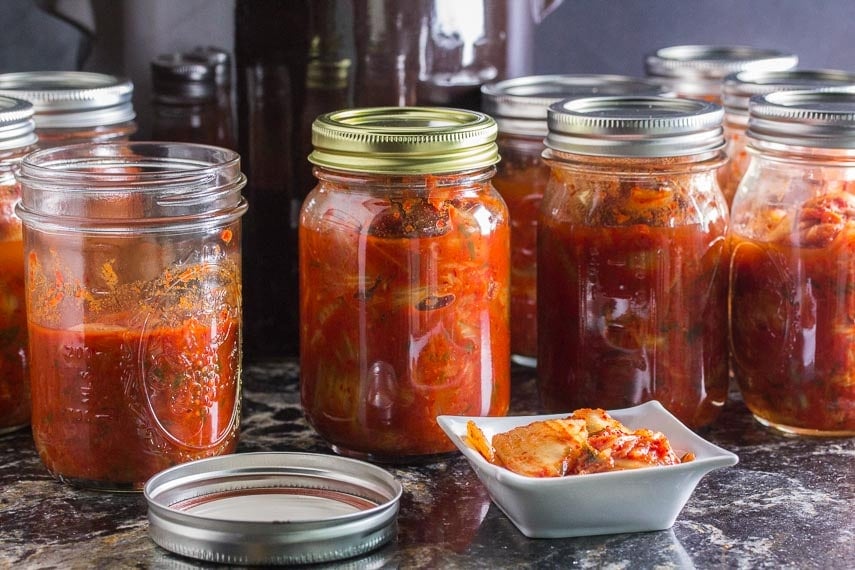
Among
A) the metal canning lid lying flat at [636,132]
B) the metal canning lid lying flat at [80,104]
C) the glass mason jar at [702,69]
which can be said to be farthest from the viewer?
the glass mason jar at [702,69]

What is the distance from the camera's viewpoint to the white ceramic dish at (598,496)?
3.17ft

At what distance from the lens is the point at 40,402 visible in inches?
43.8

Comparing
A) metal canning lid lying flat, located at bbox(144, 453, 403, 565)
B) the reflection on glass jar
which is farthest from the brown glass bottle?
metal canning lid lying flat, located at bbox(144, 453, 403, 565)

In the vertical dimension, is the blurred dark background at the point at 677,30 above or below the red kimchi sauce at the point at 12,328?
above

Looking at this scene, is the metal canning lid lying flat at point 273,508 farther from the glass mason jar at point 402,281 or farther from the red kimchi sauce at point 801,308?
the red kimchi sauce at point 801,308

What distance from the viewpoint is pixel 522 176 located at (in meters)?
1.40

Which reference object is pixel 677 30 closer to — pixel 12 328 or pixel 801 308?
pixel 801 308

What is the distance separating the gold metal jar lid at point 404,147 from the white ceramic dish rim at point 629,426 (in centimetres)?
23

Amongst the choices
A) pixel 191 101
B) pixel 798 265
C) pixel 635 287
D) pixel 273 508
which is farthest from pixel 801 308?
pixel 191 101

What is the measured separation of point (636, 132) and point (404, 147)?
9.0 inches

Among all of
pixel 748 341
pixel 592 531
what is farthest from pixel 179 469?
pixel 748 341

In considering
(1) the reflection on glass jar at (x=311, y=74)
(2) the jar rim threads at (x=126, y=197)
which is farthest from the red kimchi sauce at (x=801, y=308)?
(2) the jar rim threads at (x=126, y=197)

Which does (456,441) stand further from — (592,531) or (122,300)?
(122,300)

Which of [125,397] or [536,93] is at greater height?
[536,93]
